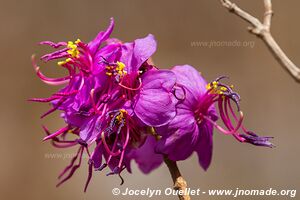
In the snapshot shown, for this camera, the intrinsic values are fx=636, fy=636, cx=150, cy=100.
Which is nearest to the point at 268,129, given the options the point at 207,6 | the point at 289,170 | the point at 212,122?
the point at 289,170

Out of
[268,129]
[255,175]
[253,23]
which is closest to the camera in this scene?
[253,23]

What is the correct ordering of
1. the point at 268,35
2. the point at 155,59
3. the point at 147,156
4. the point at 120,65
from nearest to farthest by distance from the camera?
the point at 268,35, the point at 120,65, the point at 147,156, the point at 155,59

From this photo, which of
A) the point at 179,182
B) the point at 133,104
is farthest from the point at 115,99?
the point at 179,182

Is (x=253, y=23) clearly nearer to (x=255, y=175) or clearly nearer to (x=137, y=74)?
(x=137, y=74)

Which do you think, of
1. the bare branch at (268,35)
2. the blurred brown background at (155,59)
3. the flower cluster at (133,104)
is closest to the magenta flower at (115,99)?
the flower cluster at (133,104)

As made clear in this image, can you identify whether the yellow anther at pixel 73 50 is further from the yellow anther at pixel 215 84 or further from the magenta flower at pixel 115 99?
the yellow anther at pixel 215 84

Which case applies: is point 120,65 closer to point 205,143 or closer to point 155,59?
point 205,143

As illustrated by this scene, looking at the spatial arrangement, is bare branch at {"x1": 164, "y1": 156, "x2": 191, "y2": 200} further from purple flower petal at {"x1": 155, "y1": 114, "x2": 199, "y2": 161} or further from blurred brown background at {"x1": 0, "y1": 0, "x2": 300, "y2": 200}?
blurred brown background at {"x1": 0, "y1": 0, "x2": 300, "y2": 200}

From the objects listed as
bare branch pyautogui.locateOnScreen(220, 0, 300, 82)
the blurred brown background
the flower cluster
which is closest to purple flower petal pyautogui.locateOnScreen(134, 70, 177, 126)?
the flower cluster
